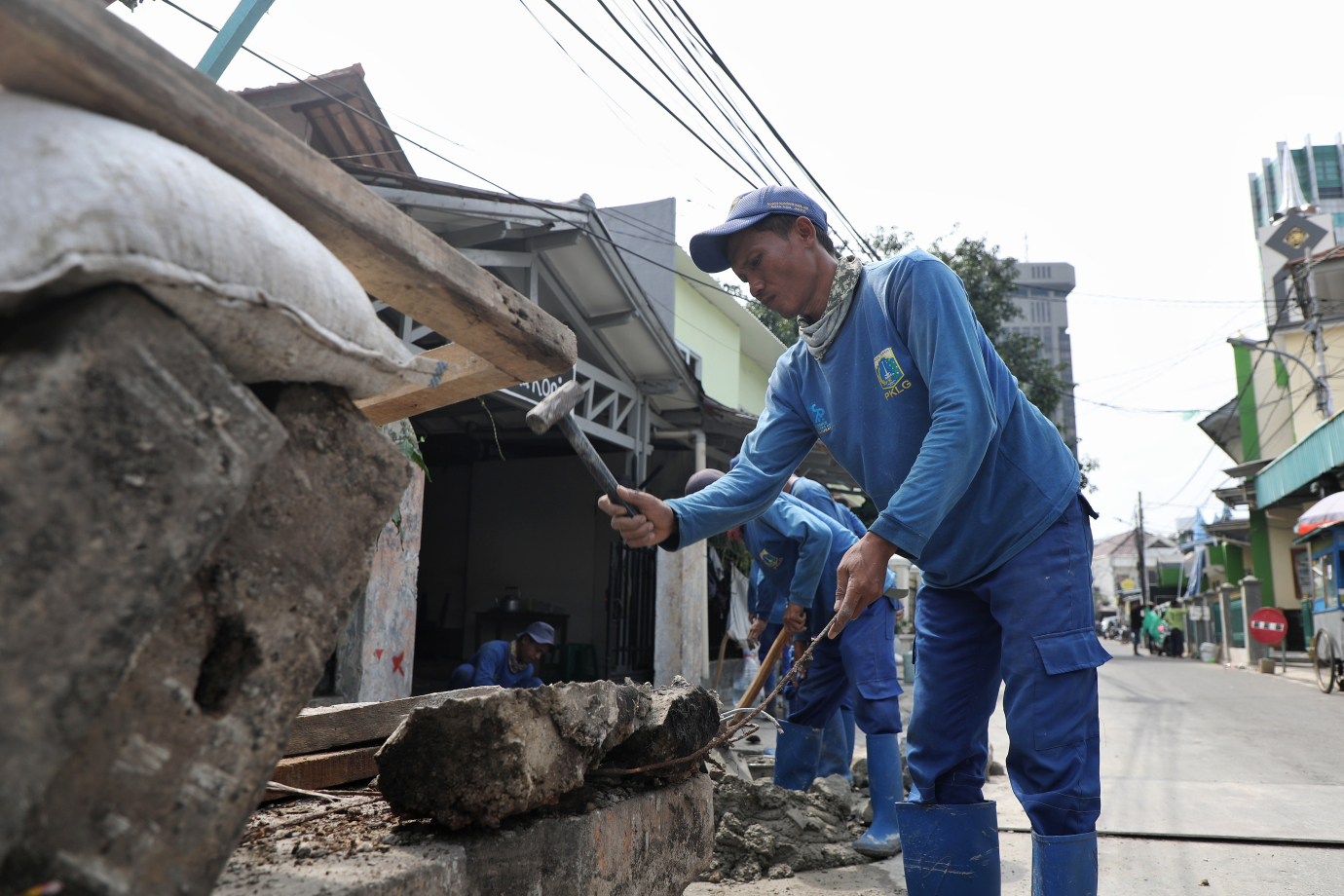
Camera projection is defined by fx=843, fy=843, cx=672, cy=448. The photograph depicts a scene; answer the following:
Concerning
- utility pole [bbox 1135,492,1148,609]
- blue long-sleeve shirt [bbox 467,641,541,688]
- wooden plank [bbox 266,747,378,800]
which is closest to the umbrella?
blue long-sleeve shirt [bbox 467,641,541,688]

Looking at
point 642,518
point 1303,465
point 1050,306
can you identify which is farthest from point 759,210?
point 1050,306

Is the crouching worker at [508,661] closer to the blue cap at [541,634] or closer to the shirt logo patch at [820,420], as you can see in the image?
the blue cap at [541,634]

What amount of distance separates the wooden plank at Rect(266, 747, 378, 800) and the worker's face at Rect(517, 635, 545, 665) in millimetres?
3997

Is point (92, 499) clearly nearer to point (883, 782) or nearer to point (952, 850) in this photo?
point (952, 850)

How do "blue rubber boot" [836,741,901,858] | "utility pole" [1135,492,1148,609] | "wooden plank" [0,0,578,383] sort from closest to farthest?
"wooden plank" [0,0,578,383] → "blue rubber boot" [836,741,901,858] → "utility pole" [1135,492,1148,609]

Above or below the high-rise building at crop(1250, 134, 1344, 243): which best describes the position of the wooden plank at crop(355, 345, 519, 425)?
below

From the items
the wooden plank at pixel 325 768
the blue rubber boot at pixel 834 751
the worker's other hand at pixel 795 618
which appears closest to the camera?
the wooden plank at pixel 325 768

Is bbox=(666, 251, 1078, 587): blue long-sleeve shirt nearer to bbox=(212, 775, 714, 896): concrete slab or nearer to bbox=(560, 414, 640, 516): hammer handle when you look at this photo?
bbox=(560, 414, 640, 516): hammer handle

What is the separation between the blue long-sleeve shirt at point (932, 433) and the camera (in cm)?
187

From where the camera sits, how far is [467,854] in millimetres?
1366

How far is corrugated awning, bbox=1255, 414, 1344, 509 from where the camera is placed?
12977 millimetres

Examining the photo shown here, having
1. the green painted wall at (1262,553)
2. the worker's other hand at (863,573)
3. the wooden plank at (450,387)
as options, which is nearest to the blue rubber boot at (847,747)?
the worker's other hand at (863,573)

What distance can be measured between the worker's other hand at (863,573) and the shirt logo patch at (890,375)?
1.33ft

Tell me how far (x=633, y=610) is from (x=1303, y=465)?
12.8 meters
